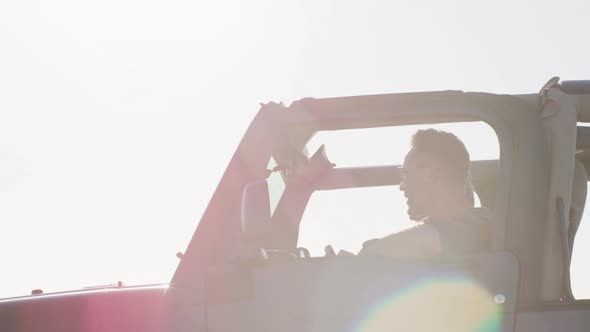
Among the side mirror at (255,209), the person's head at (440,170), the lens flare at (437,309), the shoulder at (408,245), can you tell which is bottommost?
the lens flare at (437,309)

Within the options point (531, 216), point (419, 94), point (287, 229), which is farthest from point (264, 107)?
point (287, 229)

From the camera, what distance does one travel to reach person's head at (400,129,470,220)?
4.21 metres

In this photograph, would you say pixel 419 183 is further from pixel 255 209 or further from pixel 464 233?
pixel 255 209

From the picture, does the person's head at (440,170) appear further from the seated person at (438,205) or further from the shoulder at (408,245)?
the shoulder at (408,245)

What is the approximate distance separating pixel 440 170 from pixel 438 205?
168 millimetres

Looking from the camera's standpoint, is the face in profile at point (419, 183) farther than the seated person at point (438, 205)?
Yes

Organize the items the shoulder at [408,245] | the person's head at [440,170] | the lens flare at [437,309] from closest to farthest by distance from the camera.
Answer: the lens flare at [437,309] → the shoulder at [408,245] → the person's head at [440,170]

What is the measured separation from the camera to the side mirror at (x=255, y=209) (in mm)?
3469

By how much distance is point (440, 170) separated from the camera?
14.0 ft

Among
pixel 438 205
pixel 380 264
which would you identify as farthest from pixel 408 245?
pixel 438 205

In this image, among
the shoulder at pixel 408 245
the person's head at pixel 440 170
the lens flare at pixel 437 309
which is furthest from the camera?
the person's head at pixel 440 170

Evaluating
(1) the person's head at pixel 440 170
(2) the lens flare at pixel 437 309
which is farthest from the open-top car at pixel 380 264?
(1) the person's head at pixel 440 170

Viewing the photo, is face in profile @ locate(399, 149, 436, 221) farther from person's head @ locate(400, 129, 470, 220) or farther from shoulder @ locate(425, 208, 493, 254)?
shoulder @ locate(425, 208, 493, 254)

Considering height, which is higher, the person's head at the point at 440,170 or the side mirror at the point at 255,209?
the person's head at the point at 440,170
